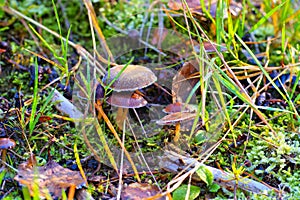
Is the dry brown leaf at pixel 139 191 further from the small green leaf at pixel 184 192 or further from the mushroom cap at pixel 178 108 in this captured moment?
the mushroom cap at pixel 178 108

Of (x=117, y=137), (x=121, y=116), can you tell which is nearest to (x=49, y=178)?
(x=117, y=137)

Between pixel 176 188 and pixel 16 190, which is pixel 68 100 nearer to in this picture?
pixel 16 190

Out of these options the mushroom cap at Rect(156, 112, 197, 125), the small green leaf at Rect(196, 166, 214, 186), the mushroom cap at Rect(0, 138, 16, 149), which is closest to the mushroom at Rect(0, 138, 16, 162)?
the mushroom cap at Rect(0, 138, 16, 149)

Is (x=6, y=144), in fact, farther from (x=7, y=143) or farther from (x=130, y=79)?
(x=130, y=79)

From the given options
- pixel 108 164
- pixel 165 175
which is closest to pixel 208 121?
pixel 165 175

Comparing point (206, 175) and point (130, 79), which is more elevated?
point (130, 79)

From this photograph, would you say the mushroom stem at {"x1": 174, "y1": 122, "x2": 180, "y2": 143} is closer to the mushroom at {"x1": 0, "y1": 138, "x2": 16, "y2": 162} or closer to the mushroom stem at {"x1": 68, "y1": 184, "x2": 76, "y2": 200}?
the mushroom stem at {"x1": 68, "y1": 184, "x2": 76, "y2": 200}
